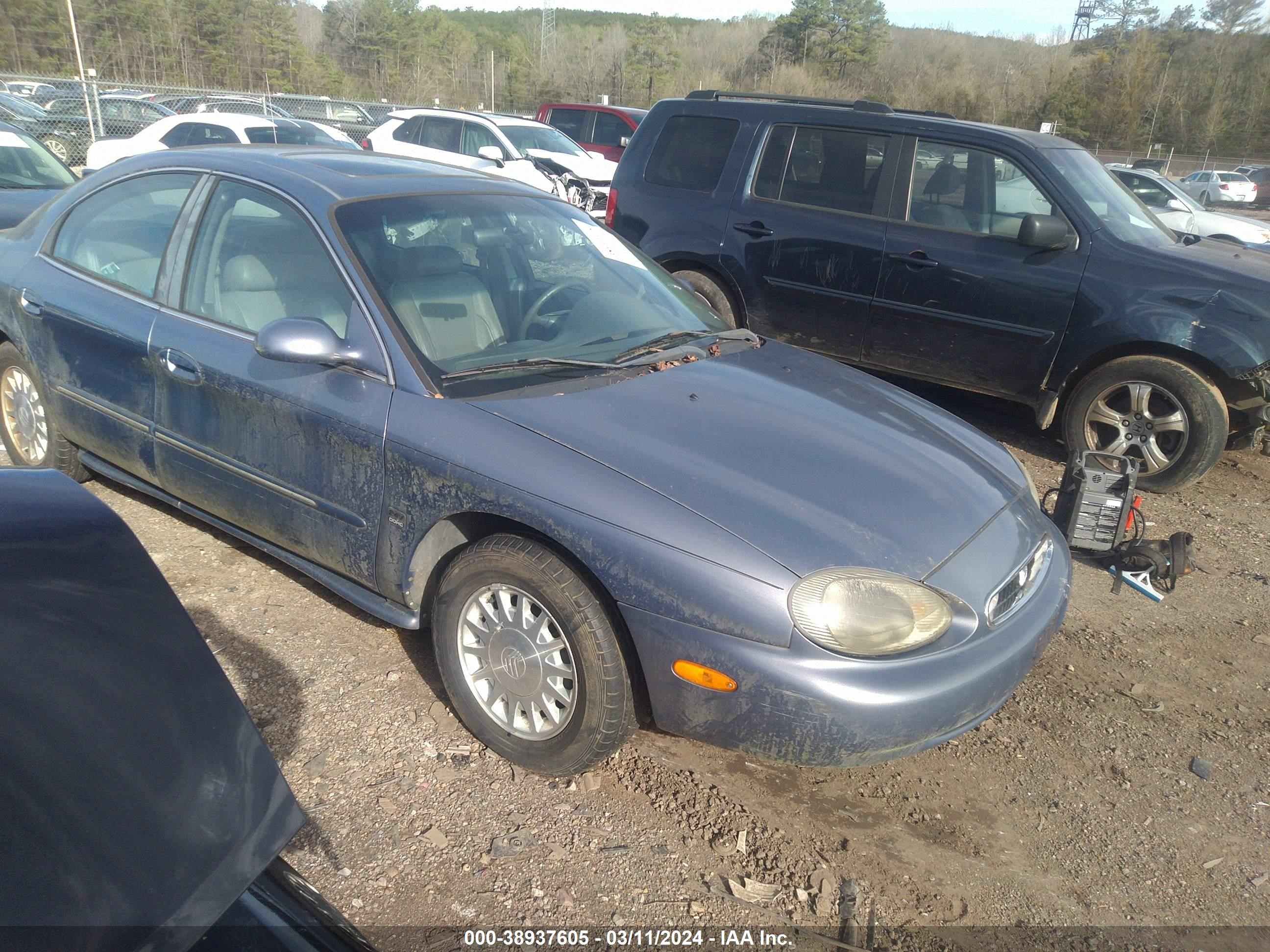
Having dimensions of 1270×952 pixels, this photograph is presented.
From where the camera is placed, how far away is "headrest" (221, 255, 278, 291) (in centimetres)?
332

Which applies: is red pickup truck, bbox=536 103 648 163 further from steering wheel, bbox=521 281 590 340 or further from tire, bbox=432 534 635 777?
tire, bbox=432 534 635 777

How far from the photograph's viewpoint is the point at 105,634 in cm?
135

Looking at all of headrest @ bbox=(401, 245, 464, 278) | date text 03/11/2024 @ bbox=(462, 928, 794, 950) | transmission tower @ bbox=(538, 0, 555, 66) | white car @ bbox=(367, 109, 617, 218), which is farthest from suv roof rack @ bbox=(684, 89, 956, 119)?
transmission tower @ bbox=(538, 0, 555, 66)

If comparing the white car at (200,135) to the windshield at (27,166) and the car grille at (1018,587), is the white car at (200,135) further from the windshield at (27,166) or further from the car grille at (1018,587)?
the car grille at (1018,587)

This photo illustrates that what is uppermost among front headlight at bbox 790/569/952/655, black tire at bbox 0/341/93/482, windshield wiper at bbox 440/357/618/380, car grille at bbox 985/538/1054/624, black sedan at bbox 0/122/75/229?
windshield wiper at bbox 440/357/618/380

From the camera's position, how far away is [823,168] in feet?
20.4

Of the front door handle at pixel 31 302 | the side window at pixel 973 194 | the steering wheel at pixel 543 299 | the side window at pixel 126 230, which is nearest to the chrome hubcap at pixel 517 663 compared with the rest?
the steering wheel at pixel 543 299

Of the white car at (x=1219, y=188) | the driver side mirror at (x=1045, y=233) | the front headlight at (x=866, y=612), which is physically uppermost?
the driver side mirror at (x=1045, y=233)

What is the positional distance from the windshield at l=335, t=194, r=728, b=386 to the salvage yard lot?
3.87ft

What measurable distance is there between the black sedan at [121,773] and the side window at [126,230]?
242 cm

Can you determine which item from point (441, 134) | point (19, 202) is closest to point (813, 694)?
point (19, 202)

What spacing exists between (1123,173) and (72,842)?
17.7 metres

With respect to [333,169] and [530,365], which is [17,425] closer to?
[333,169]

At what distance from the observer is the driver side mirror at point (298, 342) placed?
283 centimetres
